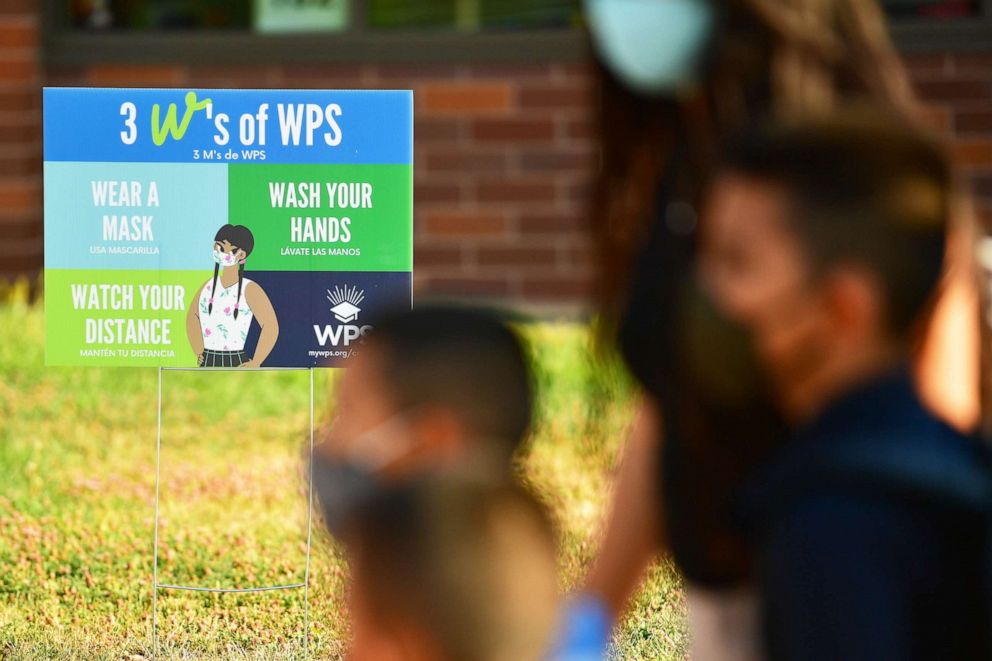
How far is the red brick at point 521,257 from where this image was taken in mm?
7812

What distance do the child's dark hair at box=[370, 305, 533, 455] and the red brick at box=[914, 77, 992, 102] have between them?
6491 millimetres

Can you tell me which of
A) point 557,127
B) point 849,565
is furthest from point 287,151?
point 557,127

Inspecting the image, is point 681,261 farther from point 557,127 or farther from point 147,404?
point 557,127

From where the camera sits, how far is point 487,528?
1.40 metres

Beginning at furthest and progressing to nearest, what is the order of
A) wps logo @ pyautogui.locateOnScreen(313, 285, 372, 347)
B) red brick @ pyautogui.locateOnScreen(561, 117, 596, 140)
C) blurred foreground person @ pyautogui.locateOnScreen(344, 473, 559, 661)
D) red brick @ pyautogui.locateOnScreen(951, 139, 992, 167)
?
red brick @ pyautogui.locateOnScreen(561, 117, 596, 140), red brick @ pyautogui.locateOnScreen(951, 139, 992, 167), wps logo @ pyautogui.locateOnScreen(313, 285, 372, 347), blurred foreground person @ pyautogui.locateOnScreen(344, 473, 559, 661)

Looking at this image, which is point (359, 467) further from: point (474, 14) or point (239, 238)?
point (474, 14)

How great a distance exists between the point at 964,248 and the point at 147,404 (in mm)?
5337

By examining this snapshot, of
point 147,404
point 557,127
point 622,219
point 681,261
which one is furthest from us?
point 557,127

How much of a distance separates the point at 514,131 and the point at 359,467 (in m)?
6.44

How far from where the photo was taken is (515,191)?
7.80 metres

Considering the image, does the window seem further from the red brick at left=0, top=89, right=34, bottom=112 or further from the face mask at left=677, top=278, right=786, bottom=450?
the face mask at left=677, top=278, right=786, bottom=450

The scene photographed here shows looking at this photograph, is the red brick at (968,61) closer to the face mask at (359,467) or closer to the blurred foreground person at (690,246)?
the blurred foreground person at (690,246)

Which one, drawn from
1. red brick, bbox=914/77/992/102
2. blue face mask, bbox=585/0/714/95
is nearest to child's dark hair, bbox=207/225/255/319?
blue face mask, bbox=585/0/714/95

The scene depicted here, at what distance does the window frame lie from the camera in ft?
25.4
